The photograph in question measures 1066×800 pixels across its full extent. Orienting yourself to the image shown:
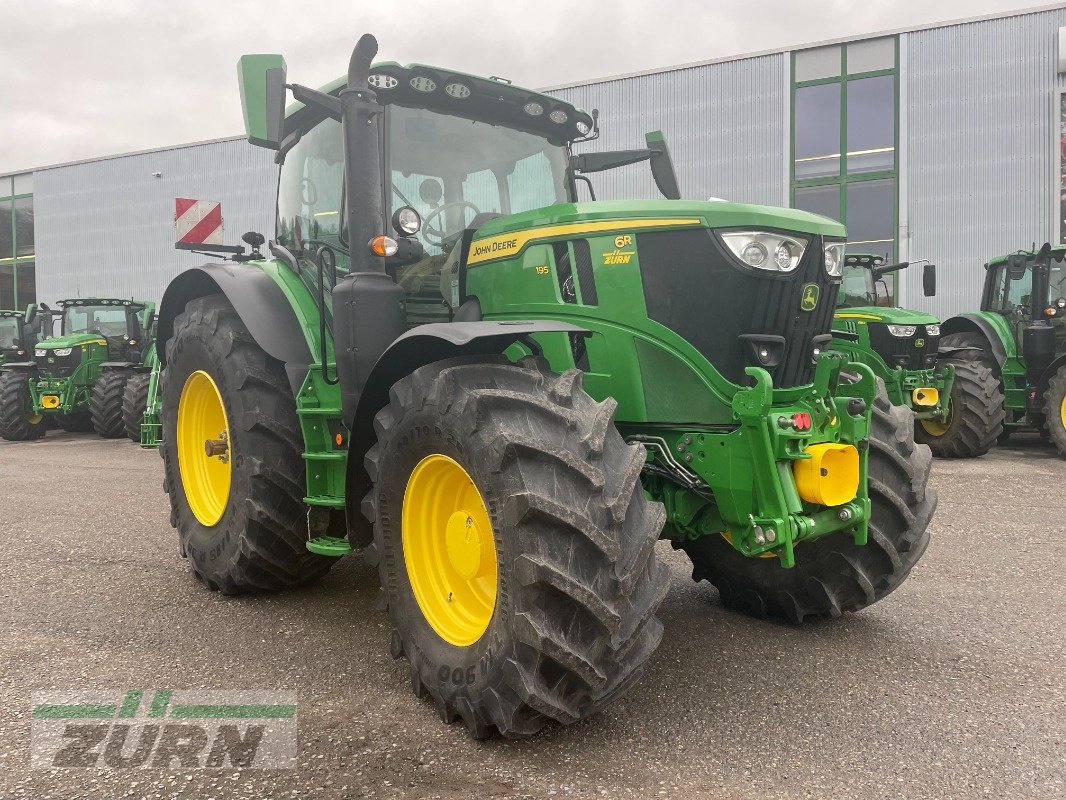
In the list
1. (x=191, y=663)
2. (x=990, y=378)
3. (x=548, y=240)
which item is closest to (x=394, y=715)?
(x=191, y=663)

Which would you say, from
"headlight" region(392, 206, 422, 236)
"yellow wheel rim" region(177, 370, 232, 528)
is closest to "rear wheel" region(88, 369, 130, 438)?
"yellow wheel rim" region(177, 370, 232, 528)

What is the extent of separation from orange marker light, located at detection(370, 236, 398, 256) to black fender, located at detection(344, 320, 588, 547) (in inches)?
17.4

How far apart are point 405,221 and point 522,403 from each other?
→ 1.23m

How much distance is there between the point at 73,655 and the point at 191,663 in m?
0.54

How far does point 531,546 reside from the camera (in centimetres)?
249

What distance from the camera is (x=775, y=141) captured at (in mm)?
16250

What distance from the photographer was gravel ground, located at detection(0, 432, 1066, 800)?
2.44m

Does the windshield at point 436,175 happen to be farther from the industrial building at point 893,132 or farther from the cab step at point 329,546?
the industrial building at point 893,132

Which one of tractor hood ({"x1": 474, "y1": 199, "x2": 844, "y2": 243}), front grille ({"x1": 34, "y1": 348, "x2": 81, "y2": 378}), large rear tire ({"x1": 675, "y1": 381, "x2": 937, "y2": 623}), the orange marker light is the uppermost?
tractor hood ({"x1": 474, "y1": 199, "x2": 844, "y2": 243})

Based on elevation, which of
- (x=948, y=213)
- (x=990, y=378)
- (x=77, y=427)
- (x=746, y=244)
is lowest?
(x=77, y=427)

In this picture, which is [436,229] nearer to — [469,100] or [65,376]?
[469,100]

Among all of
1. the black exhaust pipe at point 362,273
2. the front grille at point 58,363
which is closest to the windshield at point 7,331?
the front grille at point 58,363

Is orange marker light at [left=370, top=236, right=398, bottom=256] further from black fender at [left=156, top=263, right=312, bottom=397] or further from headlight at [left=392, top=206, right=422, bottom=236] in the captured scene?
black fender at [left=156, top=263, right=312, bottom=397]

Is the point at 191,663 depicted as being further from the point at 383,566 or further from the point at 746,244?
the point at 746,244
